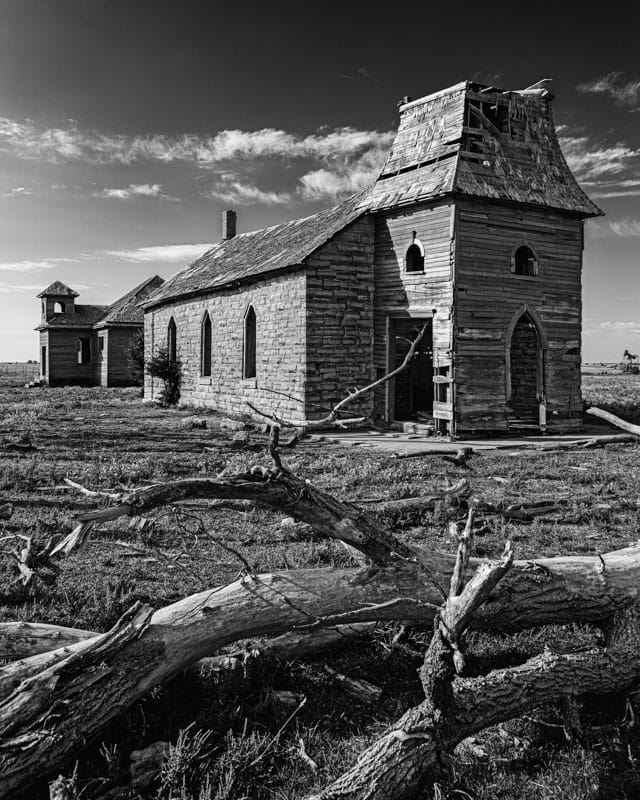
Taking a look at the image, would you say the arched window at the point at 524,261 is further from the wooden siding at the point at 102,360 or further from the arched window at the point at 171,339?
the wooden siding at the point at 102,360

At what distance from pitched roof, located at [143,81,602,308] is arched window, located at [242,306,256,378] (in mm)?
2274

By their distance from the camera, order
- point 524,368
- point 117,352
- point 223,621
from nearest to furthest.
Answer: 1. point 223,621
2. point 524,368
3. point 117,352

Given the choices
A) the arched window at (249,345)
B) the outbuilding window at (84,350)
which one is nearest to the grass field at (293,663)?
the arched window at (249,345)

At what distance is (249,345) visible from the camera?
74.1ft

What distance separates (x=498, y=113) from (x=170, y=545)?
16427 mm

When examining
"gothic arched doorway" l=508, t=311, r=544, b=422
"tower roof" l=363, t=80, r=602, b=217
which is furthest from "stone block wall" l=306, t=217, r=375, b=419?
"gothic arched doorway" l=508, t=311, r=544, b=422

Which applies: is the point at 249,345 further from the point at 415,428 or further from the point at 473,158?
the point at 473,158

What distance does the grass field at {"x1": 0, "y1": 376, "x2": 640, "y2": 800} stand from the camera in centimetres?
376

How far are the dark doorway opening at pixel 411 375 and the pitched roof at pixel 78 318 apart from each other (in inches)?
1109

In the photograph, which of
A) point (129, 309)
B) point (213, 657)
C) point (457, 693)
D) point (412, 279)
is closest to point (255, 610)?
point (213, 657)

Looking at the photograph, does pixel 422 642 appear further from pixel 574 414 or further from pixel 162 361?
pixel 162 361

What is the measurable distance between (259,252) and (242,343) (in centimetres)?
438

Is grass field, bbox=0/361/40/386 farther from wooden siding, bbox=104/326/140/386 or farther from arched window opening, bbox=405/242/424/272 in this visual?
arched window opening, bbox=405/242/424/272

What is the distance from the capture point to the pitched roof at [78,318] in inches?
1702
